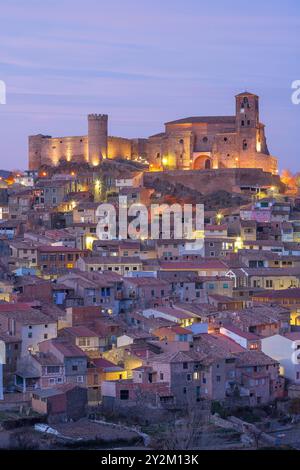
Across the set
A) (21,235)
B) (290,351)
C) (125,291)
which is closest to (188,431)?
(290,351)

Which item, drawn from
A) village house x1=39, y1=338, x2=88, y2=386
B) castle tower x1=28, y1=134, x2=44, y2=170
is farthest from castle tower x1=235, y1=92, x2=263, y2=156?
village house x1=39, y1=338, x2=88, y2=386

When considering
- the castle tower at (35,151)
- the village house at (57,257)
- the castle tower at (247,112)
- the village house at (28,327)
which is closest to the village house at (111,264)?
the village house at (57,257)

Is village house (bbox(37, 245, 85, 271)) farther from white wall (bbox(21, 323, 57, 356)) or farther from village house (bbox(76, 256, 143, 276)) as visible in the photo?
white wall (bbox(21, 323, 57, 356))

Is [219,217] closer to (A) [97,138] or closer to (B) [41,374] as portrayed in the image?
(A) [97,138]

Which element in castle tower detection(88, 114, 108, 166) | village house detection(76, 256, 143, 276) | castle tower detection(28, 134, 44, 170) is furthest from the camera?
castle tower detection(28, 134, 44, 170)

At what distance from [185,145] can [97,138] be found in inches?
138

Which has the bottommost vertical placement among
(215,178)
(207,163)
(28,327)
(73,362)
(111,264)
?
(73,362)

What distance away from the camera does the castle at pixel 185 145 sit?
39188 mm

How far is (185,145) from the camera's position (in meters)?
40.0

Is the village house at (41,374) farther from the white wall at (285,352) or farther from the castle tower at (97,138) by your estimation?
the castle tower at (97,138)

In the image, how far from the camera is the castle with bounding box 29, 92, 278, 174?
3919cm

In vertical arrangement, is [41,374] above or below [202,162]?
below

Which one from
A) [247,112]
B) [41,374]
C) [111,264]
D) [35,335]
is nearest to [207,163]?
[247,112]

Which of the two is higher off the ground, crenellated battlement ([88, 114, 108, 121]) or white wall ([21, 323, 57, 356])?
crenellated battlement ([88, 114, 108, 121])
